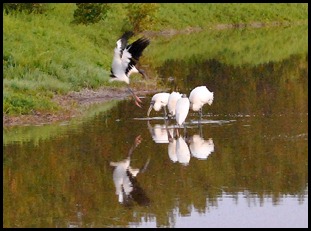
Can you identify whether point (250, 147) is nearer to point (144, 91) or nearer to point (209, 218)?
point (209, 218)

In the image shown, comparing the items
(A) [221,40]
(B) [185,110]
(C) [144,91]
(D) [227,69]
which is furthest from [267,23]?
(B) [185,110]

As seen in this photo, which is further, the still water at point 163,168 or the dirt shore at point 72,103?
the dirt shore at point 72,103

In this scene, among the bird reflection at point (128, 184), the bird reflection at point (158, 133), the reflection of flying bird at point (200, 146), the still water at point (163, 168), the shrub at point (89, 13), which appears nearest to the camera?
the still water at point (163, 168)

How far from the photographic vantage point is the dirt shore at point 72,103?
56.0 ft

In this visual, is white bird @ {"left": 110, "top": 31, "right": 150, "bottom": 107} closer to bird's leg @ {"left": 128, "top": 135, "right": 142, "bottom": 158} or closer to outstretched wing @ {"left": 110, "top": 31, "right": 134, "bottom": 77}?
outstretched wing @ {"left": 110, "top": 31, "right": 134, "bottom": 77}

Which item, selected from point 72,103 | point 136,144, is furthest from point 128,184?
point 72,103

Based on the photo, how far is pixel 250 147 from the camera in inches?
557

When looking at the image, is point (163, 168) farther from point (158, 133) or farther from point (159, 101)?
point (159, 101)

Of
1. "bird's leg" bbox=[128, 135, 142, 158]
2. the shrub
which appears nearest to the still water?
"bird's leg" bbox=[128, 135, 142, 158]

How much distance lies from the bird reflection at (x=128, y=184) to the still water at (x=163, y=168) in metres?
0.01

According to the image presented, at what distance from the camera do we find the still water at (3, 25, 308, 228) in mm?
10109

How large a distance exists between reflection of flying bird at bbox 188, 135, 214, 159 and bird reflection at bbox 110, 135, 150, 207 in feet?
2.80

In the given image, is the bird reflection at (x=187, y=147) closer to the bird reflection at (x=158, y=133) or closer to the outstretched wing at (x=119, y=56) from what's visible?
the bird reflection at (x=158, y=133)

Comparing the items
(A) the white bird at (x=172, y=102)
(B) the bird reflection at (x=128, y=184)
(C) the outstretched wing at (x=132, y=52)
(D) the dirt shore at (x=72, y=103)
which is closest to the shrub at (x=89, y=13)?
(D) the dirt shore at (x=72, y=103)
